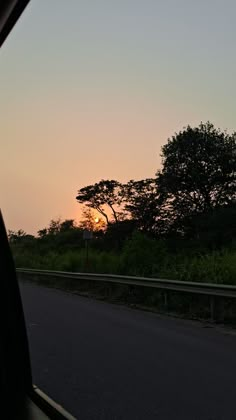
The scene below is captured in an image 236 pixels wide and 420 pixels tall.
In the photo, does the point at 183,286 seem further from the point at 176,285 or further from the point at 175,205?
the point at 175,205

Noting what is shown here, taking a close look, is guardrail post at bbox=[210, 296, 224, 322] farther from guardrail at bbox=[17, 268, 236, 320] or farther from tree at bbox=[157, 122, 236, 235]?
tree at bbox=[157, 122, 236, 235]

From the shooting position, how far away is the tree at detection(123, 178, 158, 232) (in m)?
65.6

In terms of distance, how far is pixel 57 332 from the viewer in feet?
35.3

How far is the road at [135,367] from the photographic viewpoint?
561 centimetres

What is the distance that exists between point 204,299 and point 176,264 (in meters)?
5.29

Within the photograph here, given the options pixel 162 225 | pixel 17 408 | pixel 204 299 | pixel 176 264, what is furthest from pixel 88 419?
pixel 162 225

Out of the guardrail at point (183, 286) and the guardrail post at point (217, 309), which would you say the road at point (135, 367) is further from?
the guardrail at point (183, 286)

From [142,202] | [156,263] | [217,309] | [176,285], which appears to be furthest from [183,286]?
[142,202]

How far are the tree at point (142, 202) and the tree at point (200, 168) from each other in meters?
6.07

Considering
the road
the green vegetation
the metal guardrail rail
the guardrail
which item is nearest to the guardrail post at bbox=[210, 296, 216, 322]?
the guardrail

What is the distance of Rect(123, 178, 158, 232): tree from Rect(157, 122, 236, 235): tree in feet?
19.9

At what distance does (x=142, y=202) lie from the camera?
69.2 meters

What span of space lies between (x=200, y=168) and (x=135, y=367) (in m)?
51.0

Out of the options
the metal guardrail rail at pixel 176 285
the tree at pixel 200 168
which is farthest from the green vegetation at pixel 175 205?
the metal guardrail rail at pixel 176 285
